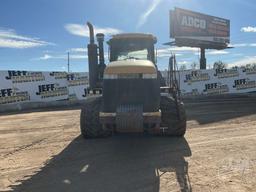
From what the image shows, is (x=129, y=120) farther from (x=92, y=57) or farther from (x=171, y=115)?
(x=92, y=57)

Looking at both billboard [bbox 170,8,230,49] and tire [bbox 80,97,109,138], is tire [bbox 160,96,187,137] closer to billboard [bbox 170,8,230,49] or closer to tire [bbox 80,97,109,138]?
tire [bbox 80,97,109,138]

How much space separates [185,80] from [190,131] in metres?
17.6

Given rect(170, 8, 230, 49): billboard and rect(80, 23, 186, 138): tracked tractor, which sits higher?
rect(170, 8, 230, 49): billboard

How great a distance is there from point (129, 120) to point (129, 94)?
0.78 metres

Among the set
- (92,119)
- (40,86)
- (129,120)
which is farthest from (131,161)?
(40,86)

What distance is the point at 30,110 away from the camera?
72.4ft

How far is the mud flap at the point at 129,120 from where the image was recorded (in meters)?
8.87

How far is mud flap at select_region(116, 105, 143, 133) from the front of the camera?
29.1 feet

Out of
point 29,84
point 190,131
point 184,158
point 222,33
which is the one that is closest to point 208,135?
point 190,131

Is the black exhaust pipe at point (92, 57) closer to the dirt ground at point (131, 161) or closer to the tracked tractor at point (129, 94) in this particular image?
the tracked tractor at point (129, 94)

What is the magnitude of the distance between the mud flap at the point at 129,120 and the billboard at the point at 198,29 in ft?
99.3

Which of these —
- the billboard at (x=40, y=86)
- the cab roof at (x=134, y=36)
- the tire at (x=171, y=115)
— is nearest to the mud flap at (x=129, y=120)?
the tire at (x=171, y=115)

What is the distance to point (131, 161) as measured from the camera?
877 centimetres

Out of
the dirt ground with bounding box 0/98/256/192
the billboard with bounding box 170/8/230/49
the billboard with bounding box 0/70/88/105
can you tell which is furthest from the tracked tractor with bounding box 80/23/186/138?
the billboard with bounding box 170/8/230/49
